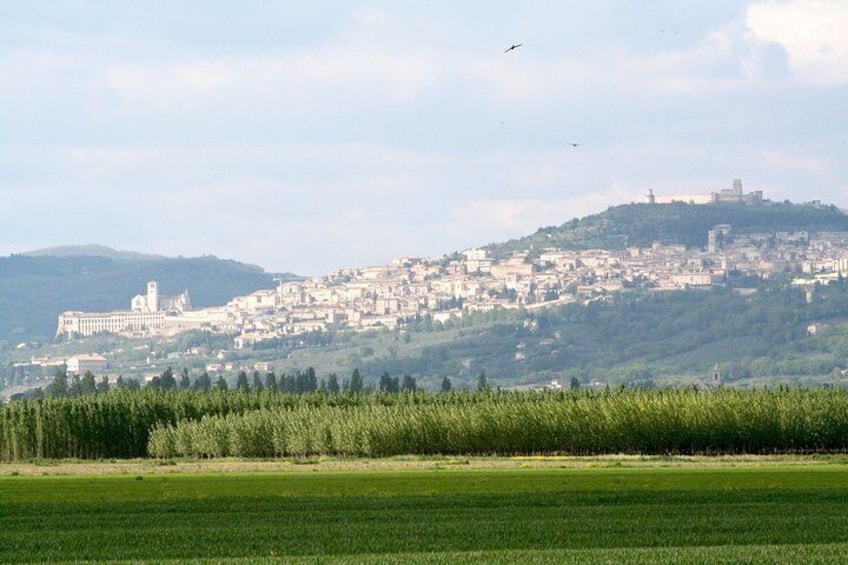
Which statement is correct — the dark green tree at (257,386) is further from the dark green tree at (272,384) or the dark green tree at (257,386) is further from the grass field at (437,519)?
the grass field at (437,519)

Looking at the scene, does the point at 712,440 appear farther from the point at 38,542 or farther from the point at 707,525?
the point at 38,542

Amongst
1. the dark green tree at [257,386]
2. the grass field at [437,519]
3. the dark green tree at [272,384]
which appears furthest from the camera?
the dark green tree at [257,386]

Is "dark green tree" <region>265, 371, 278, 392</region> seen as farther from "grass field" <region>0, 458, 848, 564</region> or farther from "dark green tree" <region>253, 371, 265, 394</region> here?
"grass field" <region>0, 458, 848, 564</region>

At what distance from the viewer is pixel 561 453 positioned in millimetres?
63812

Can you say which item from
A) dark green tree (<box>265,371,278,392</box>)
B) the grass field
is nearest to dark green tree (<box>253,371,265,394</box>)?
dark green tree (<box>265,371,278,392</box>)

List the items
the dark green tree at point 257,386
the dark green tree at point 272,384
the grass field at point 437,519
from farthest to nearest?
the dark green tree at point 257,386
the dark green tree at point 272,384
the grass field at point 437,519

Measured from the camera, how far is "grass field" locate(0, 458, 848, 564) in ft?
86.4

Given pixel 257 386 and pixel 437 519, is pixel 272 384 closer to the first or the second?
pixel 257 386

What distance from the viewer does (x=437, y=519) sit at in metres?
31.5

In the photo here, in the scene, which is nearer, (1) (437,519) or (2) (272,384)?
(1) (437,519)

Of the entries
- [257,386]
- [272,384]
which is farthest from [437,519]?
[272,384]

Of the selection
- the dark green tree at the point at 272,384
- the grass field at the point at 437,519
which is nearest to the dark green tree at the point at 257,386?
the dark green tree at the point at 272,384

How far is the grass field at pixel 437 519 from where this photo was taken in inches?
1037

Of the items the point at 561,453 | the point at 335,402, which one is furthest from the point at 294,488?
the point at 335,402
